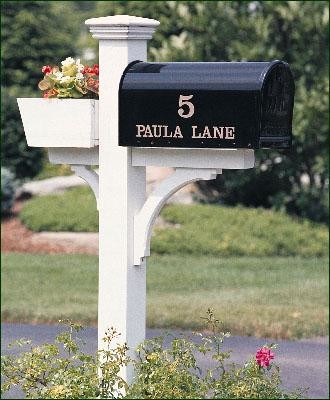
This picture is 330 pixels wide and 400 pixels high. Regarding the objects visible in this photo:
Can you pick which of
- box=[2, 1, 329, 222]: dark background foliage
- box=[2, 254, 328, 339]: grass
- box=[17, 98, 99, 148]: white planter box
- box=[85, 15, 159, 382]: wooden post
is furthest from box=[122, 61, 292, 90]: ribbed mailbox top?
box=[2, 1, 329, 222]: dark background foliage

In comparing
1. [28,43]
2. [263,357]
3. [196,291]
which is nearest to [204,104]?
[263,357]

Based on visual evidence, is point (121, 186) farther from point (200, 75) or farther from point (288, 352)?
point (288, 352)

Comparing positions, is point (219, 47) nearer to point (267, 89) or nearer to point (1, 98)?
point (1, 98)

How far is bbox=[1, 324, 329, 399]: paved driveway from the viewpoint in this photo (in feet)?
26.9

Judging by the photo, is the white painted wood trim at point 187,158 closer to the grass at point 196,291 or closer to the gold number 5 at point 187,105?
the gold number 5 at point 187,105

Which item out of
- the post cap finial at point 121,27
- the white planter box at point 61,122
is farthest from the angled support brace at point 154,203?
the post cap finial at point 121,27

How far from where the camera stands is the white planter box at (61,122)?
488cm

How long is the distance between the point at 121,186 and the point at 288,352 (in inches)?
183

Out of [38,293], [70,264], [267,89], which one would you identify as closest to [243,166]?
[267,89]

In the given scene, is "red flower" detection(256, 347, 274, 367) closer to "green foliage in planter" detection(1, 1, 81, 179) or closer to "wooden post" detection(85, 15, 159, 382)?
"wooden post" detection(85, 15, 159, 382)

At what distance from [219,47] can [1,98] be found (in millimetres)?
3236

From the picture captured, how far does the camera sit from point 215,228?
45.7 feet

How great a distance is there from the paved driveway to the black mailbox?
373 centimetres

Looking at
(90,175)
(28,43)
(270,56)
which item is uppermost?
(28,43)
